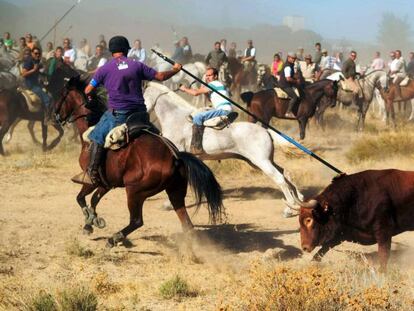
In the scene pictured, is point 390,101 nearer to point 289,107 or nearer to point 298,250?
point 289,107

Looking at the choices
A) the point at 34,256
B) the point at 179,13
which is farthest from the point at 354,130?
the point at 179,13

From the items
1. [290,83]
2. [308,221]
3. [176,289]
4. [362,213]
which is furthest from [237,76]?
[176,289]

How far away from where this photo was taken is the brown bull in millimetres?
7613

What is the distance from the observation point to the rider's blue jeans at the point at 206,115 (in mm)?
11398

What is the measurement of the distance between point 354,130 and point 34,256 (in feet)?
53.4

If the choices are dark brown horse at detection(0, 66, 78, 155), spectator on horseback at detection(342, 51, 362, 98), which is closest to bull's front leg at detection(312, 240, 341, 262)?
dark brown horse at detection(0, 66, 78, 155)

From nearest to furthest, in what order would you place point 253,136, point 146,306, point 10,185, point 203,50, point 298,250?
point 146,306
point 298,250
point 253,136
point 10,185
point 203,50

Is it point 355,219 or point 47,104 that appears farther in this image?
point 47,104

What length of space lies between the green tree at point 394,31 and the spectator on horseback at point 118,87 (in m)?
104

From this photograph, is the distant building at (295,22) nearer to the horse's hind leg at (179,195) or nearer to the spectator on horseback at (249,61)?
the spectator on horseback at (249,61)

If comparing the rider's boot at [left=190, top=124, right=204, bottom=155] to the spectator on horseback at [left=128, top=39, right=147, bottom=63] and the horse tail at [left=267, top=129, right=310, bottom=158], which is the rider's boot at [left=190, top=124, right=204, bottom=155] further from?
the spectator on horseback at [left=128, top=39, right=147, bottom=63]

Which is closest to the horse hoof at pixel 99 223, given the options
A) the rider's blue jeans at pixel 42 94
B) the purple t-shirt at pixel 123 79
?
the purple t-shirt at pixel 123 79

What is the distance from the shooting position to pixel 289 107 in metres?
18.4

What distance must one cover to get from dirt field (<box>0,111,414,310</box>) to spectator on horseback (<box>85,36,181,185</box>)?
49.2 inches
